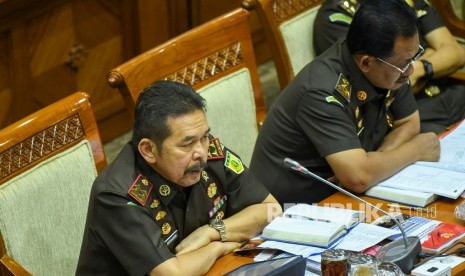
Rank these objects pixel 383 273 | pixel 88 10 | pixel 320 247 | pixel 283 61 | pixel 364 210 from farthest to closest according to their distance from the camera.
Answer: pixel 88 10 → pixel 283 61 → pixel 364 210 → pixel 320 247 → pixel 383 273

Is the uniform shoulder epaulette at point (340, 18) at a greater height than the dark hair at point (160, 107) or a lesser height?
lesser

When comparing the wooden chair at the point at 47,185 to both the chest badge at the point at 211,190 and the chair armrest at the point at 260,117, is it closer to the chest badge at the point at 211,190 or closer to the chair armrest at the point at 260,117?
the chest badge at the point at 211,190

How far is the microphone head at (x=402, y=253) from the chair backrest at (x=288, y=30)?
137cm

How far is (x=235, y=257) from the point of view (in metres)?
2.83

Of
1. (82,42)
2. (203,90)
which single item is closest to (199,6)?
(82,42)

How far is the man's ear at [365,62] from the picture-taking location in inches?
130

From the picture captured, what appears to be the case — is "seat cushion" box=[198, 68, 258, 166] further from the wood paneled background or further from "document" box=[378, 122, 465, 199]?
the wood paneled background

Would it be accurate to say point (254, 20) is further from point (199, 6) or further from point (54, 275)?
point (54, 275)

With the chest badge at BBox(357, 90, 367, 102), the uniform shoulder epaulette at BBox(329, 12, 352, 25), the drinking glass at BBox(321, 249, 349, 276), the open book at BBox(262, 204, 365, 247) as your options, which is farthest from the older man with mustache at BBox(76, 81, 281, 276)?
the uniform shoulder epaulette at BBox(329, 12, 352, 25)

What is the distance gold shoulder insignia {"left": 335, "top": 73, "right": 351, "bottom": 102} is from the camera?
3.32m

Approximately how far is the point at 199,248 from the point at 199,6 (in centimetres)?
272

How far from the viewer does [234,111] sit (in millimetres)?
3566

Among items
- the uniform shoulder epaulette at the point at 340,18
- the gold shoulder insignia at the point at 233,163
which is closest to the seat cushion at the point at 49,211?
the gold shoulder insignia at the point at 233,163

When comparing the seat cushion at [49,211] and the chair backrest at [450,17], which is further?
the chair backrest at [450,17]
